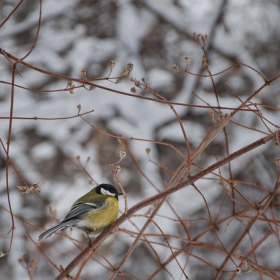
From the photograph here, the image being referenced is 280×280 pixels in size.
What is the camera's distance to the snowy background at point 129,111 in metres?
2.71

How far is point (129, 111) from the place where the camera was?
9.56 ft

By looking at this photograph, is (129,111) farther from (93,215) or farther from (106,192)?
(93,215)

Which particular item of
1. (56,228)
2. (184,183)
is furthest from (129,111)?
(184,183)

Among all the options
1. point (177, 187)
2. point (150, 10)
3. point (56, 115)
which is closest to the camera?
point (177, 187)

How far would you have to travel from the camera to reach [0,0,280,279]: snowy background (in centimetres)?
271

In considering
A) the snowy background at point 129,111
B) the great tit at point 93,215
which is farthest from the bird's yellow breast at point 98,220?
the snowy background at point 129,111

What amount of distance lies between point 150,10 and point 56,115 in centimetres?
96

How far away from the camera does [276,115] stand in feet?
9.20

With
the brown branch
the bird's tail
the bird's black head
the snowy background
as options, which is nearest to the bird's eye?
the bird's black head

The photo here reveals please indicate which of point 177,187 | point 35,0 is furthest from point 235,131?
point 177,187

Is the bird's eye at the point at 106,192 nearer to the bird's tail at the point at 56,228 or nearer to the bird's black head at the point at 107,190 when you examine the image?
the bird's black head at the point at 107,190

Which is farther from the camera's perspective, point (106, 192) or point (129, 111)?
point (129, 111)

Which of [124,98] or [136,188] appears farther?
[124,98]

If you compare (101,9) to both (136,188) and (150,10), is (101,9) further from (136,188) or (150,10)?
(136,188)
